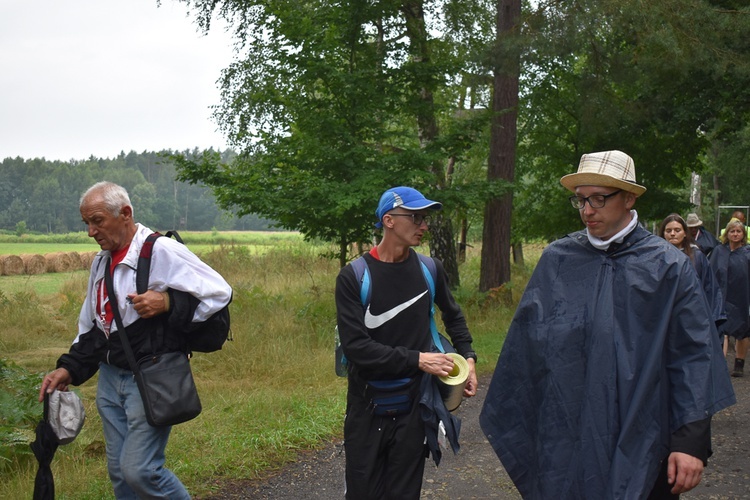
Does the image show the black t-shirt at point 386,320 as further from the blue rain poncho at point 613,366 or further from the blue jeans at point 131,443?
the blue jeans at point 131,443

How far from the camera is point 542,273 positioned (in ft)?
12.2

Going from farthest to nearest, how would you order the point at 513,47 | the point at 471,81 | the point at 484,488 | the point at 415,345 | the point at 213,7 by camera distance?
the point at 213,7 < the point at 471,81 < the point at 513,47 < the point at 484,488 < the point at 415,345

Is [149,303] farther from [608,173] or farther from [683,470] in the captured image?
[683,470]

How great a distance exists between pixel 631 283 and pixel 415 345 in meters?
1.20

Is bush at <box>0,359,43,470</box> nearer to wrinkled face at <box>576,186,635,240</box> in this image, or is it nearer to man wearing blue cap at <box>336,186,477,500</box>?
man wearing blue cap at <box>336,186,477,500</box>

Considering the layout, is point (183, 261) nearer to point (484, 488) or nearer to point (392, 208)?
point (392, 208)

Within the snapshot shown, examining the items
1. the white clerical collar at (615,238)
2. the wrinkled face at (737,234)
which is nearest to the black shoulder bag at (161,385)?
the white clerical collar at (615,238)

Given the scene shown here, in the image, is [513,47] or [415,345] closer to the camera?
[415,345]

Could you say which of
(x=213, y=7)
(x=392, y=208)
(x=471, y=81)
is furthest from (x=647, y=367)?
(x=213, y=7)

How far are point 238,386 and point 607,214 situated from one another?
6.17 m

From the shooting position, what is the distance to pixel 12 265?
104ft

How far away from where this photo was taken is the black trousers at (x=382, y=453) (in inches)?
161

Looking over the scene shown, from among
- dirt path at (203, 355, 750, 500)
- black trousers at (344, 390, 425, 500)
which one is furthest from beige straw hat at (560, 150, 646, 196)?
dirt path at (203, 355, 750, 500)

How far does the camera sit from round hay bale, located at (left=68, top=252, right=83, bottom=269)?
3372 cm
